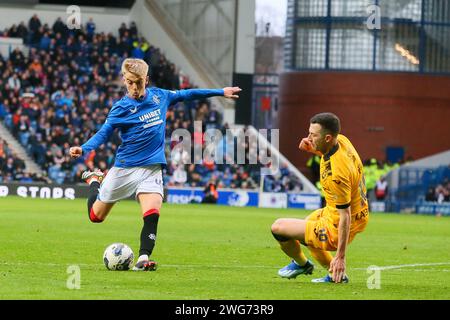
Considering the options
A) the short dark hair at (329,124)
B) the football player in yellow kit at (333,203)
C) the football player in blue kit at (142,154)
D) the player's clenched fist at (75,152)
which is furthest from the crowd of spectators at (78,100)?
the short dark hair at (329,124)

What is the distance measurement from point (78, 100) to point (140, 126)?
1169 inches

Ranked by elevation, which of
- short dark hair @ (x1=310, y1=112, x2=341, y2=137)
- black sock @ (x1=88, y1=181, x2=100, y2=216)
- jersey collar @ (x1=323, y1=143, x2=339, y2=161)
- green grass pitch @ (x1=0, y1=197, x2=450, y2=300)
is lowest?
green grass pitch @ (x1=0, y1=197, x2=450, y2=300)

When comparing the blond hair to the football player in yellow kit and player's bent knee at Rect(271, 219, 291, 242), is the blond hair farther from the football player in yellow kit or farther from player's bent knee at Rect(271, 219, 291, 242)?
player's bent knee at Rect(271, 219, 291, 242)

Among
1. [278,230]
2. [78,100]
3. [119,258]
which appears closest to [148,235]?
[119,258]

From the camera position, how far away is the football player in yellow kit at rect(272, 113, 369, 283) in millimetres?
11211

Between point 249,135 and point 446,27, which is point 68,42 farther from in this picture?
point 446,27

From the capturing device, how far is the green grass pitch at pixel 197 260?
10.7m

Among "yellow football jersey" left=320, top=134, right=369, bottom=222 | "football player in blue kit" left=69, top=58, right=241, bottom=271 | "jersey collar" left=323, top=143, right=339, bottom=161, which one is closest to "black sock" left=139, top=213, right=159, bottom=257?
"football player in blue kit" left=69, top=58, right=241, bottom=271

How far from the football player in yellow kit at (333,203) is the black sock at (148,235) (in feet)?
5.75

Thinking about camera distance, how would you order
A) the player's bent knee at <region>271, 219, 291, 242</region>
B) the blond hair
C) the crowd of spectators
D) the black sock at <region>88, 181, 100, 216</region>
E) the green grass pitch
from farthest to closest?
the crowd of spectators
the black sock at <region>88, 181, 100, 216</region>
the blond hair
the player's bent knee at <region>271, 219, 291, 242</region>
the green grass pitch

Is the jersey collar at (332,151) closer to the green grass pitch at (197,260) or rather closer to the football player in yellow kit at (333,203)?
the football player in yellow kit at (333,203)

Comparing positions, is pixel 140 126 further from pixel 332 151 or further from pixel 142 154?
pixel 332 151

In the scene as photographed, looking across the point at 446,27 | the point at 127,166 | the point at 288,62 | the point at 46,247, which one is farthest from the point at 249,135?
the point at 127,166

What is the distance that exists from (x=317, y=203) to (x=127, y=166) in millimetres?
28075
